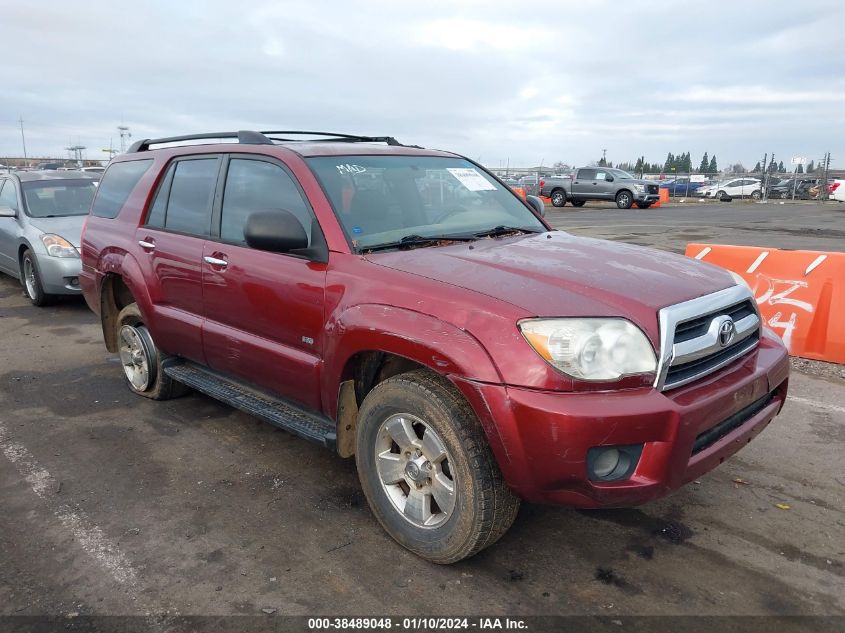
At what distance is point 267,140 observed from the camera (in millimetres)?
4012

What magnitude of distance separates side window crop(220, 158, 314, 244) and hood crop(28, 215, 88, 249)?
199 inches

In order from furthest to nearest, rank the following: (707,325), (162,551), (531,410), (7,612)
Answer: (162,551) < (707,325) < (7,612) < (531,410)

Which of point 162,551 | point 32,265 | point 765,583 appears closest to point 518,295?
point 765,583

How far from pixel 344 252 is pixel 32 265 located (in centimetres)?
670

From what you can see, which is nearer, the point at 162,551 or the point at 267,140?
the point at 162,551

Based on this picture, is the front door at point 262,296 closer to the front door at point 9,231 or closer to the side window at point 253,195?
the side window at point 253,195

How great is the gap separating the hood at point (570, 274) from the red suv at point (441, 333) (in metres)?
0.01

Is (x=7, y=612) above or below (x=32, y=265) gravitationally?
below

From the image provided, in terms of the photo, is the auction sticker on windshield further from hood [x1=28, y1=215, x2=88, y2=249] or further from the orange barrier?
hood [x1=28, y1=215, x2=88, y2=249]

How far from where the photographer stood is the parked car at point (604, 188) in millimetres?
28328

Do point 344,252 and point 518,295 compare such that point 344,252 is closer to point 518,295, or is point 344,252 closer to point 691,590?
point 518,295

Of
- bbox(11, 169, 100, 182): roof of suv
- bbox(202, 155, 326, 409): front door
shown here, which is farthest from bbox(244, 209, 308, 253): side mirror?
bbox(11, 169, 100, 182): roof of suv

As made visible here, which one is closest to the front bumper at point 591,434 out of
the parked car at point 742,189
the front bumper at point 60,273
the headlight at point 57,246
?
the front bumper at point 60,273

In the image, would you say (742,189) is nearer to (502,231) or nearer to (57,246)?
(57,246)
